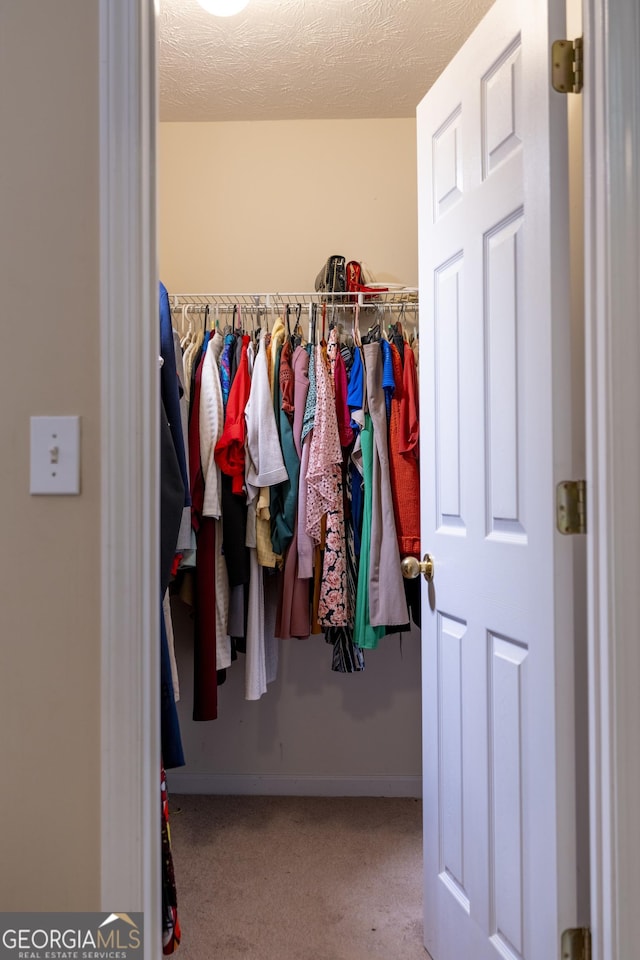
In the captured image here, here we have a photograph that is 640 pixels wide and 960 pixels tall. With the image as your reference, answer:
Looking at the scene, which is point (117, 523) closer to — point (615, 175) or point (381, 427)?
point (615, 175)

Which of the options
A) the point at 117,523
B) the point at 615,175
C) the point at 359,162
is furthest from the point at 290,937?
the point at 359,162

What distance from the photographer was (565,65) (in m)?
1.13

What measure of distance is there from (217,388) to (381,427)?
59cm

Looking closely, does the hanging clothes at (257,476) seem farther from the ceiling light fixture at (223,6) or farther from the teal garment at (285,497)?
the ceiling light fixture at (223,6)

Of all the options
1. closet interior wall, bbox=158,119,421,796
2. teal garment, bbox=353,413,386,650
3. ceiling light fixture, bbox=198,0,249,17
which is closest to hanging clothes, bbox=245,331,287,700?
teal garment, bbox=353,413,386,650

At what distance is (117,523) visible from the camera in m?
1.00

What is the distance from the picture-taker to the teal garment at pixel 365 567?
222 centimetres

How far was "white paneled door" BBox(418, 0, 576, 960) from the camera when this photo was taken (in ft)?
3.72

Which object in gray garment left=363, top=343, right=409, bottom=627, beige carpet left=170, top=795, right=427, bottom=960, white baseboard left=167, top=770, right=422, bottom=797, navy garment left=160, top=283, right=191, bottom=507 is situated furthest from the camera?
white baseboard left=167, top=770, right=422, bottom=797

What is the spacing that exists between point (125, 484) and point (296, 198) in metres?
2.04

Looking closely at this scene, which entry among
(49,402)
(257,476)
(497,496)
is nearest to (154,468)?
(49,402)

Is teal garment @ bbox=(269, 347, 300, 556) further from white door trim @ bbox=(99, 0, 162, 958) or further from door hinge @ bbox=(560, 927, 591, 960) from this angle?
door hinge @ bbox=(560, 927, 591, 960)

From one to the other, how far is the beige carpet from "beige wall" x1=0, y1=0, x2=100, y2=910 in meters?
1.02

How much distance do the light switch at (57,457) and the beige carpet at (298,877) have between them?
138 cm
